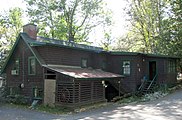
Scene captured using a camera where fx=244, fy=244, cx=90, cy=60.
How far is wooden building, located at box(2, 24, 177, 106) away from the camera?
58.2ft

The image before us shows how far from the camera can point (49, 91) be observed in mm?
18297

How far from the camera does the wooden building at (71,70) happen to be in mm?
17734

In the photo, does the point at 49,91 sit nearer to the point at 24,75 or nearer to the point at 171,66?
the point at 24,75

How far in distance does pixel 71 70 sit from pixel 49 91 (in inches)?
93.4

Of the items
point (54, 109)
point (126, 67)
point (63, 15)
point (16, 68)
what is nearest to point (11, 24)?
point (63, 15)

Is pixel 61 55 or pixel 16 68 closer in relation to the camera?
pixel 61 55

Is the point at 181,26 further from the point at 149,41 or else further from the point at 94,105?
the point at 94,105

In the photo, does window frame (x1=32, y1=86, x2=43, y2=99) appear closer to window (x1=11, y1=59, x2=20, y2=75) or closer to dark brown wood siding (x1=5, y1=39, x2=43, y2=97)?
dark brown wood siding (x1=5, y1=39, x2=43, y2=97)

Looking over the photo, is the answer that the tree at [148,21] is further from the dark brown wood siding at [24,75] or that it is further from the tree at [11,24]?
the tree at [11,24]

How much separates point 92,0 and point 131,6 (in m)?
6.51

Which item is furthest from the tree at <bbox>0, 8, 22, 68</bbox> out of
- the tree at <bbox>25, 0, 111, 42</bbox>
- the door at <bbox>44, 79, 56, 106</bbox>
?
the door at <bbox>44, 79, 56, 106</bbox>

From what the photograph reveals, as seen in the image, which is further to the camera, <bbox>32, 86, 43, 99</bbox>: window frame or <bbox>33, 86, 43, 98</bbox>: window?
<bbox>33, 86, 43, 98</bbox>: window

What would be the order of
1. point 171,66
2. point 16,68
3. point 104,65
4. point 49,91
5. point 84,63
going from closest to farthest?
point 49,91
point 16,68
point 84,63
point 104,65
point 171,66

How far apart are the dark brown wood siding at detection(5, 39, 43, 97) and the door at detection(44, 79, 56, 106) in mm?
733
